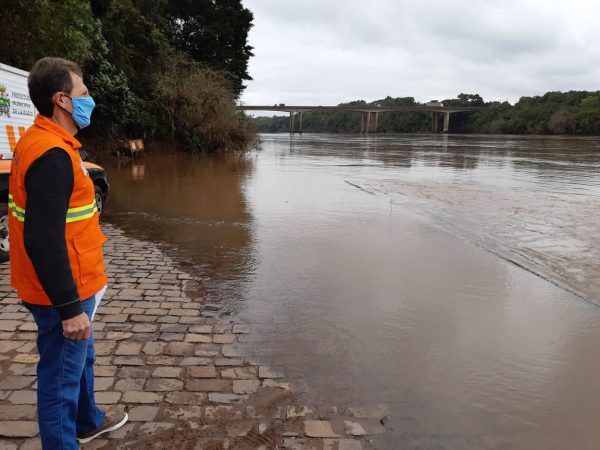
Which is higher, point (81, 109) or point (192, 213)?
point (81, 109)

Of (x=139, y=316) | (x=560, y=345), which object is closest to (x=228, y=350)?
(x=139, y=316)

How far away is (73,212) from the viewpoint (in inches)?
84.8

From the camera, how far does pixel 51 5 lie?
12.5 meters

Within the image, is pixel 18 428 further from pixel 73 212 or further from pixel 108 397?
pixel 73 212

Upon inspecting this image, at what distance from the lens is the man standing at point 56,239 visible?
198 centimetres

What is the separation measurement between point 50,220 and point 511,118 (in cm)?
10669

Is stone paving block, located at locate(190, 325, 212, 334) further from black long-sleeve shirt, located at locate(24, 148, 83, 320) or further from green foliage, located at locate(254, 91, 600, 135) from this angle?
green foliage, located at locate(254, 91, 600, 135)

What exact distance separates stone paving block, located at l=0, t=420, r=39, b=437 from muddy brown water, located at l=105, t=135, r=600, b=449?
1729 millimetres

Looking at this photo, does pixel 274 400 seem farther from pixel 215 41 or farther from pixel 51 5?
pixel 215 41

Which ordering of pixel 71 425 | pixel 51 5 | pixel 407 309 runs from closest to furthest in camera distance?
1. pixel 71 425
2. pixel 407 309
3. pixel 51 5

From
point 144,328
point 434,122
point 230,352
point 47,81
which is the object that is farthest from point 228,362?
point 434,122

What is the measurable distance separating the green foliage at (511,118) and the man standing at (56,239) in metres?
28.4

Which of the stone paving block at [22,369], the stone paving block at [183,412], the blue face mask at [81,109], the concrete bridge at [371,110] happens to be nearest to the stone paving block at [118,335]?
the stone paving block at [22,369]

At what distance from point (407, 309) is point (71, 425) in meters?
3.48
